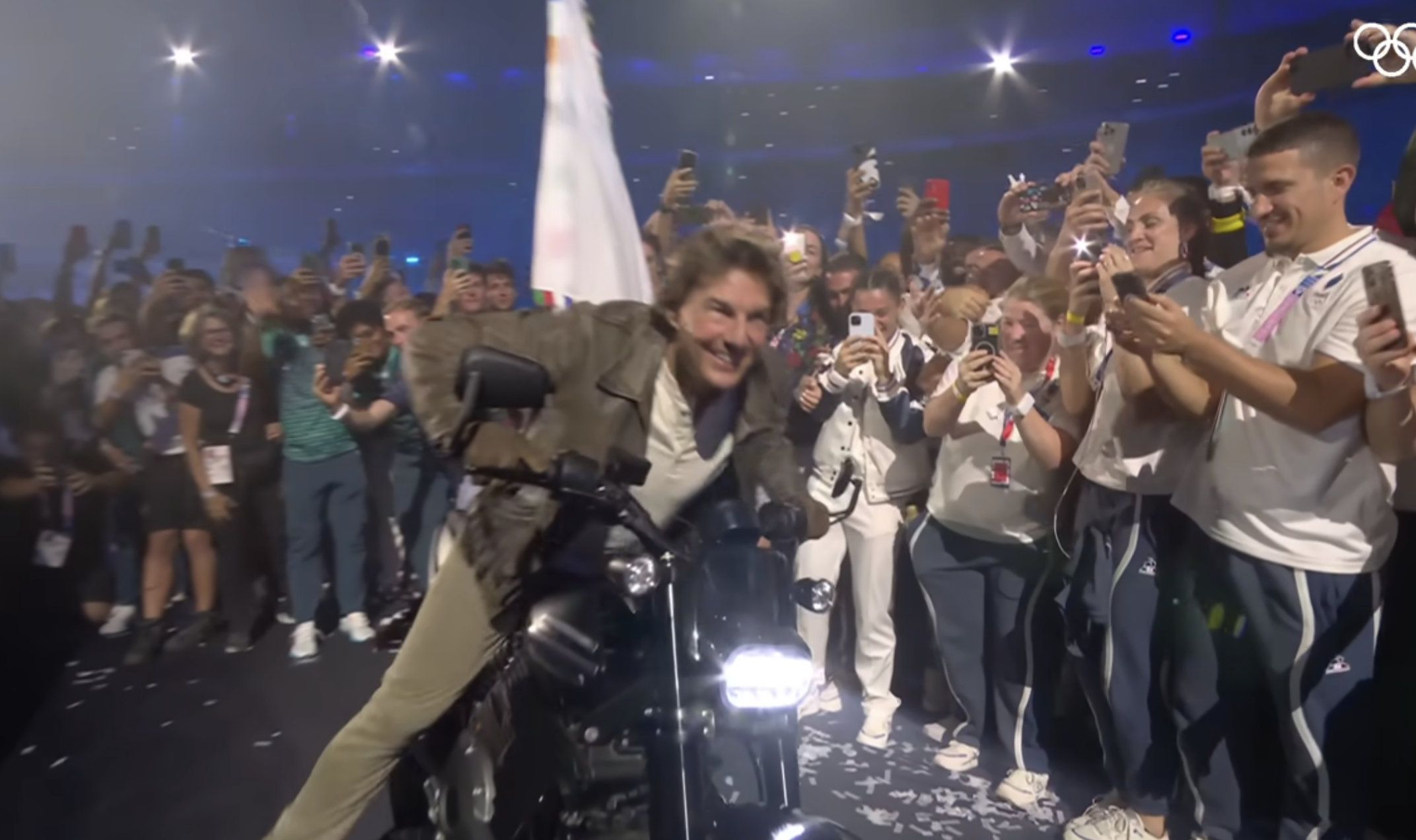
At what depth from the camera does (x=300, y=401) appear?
293 cm

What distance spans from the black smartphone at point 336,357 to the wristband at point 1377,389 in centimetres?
→ 272

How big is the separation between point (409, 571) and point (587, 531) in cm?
→ 171

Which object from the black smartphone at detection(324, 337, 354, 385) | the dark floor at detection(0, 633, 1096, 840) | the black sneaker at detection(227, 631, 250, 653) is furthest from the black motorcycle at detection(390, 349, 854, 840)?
the black sneaker at detection(227, 631, 250, 653)

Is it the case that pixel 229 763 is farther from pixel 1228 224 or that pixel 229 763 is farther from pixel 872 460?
pixel 1228 224

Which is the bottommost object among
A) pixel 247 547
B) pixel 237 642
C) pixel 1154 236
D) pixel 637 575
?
pixel 237 642

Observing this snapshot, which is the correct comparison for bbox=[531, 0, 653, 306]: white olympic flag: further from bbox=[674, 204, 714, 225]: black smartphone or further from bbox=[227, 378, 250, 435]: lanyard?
bbox=[227, 378, 250, 435]: lanyard

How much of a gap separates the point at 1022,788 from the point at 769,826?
1621 mm

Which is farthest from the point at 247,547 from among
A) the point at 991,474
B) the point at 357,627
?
the point at 991,474

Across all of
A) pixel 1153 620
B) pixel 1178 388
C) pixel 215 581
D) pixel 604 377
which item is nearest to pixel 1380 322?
pixel 1178 388

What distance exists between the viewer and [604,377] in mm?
1826

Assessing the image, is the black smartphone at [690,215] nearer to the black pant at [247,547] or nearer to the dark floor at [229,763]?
the black pant at [247,547]

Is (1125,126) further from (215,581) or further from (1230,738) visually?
(215,581)

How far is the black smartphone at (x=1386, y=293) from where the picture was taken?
1874 mm

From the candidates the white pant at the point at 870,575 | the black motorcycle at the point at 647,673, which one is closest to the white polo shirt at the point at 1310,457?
the white pant at the point at 870,575
